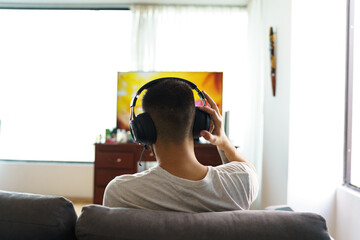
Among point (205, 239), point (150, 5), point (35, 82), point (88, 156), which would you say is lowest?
point (88, 156)

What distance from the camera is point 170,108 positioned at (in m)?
0.92

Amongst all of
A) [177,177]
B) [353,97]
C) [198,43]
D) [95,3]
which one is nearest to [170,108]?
[177,177]

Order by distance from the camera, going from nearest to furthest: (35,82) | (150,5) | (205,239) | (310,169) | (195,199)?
(205,239) < (195,199) < (310,169) < (150,5) < (35,82)

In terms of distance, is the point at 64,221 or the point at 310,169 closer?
the point at 64,221

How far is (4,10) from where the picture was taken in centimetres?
439

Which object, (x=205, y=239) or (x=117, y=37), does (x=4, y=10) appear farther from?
(x=205, y=239)

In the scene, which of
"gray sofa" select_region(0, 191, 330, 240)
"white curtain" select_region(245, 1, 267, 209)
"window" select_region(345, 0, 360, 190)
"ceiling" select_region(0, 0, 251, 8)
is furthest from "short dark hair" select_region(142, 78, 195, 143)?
"ceiling" select_region(0, 0, 251, 8)

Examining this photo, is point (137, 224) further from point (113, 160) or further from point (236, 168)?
point (113, 160)

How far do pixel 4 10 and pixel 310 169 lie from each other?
4411 mm

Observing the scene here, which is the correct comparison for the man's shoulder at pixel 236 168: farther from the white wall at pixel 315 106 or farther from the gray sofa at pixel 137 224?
the white wall at pixel 315 106

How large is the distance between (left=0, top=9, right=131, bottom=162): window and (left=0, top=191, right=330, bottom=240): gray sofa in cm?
358

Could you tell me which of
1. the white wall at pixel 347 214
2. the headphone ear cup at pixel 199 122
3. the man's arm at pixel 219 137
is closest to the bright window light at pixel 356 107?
the white wall at pixel 347 214

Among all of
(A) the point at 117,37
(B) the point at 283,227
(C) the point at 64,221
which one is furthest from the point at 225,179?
(A) the point at 117,37

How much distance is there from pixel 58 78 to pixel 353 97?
3571 mm
